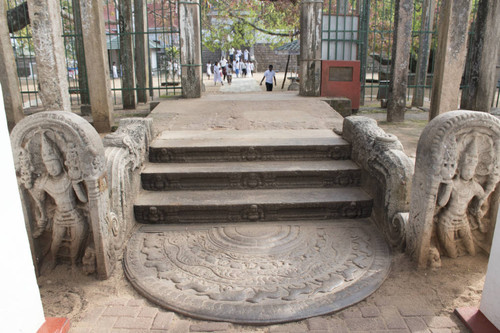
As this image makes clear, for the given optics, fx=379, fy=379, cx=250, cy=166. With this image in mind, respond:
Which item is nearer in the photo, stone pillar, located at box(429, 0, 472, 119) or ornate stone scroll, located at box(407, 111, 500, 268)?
ornate stone scroll, located at box(407, 111, 500, 268)

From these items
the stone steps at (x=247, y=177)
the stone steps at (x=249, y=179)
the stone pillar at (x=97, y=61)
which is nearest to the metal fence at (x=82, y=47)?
the stone pillar at (x=97, y=61)

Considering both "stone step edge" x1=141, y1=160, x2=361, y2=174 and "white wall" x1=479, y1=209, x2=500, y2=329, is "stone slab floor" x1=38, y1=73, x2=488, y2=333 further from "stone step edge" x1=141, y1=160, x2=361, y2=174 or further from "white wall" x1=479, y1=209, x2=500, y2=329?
"stone step edge" x1=141, y1=160, x2=361, y2=174

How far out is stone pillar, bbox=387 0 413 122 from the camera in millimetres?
7301

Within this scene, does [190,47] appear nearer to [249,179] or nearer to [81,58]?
[81,58]

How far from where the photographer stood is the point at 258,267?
10.00ft

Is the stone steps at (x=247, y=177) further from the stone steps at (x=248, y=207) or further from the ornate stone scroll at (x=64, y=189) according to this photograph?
the ornate stone scroll at (x=64, y=189)

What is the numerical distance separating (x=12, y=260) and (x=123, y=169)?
5.10ft

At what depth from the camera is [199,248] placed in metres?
3.34

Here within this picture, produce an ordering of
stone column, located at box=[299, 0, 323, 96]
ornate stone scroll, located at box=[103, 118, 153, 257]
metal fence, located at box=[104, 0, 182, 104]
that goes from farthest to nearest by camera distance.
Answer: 1. metal fence, located at box=[104, 0, 182, 104]
2. stone column, located at box=[299, 0, 323, 96]
3. ornate stone scroll, located at box=[103, 118, 153, 257]

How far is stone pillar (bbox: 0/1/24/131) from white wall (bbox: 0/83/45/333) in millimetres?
6155

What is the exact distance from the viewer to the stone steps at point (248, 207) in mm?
3720

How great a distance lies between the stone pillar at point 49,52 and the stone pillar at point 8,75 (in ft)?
6.33

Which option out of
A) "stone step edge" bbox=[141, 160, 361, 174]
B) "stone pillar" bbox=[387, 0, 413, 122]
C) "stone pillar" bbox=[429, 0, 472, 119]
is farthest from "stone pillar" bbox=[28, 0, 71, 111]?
"stone pillar" bbox=[429, 0, 472, 119]

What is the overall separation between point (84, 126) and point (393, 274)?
8.62 ft
